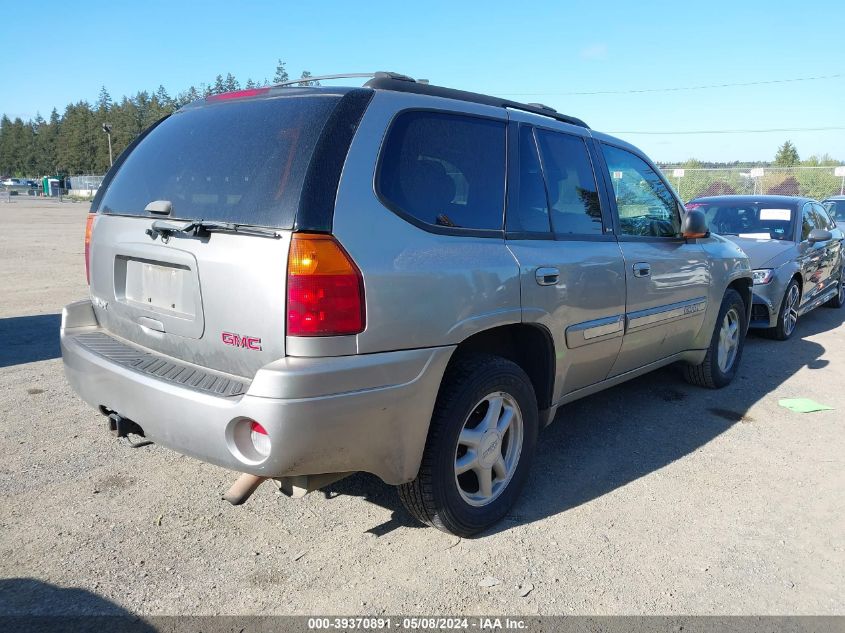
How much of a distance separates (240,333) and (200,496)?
1.30 m

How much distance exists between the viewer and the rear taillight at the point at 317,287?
222 centimetres

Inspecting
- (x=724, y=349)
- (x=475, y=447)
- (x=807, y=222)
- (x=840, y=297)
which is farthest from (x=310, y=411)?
(x=840, y=297)

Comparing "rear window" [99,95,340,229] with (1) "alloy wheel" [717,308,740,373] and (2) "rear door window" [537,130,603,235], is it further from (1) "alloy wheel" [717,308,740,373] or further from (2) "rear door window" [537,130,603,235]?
(1) "alloy wheel" [717,308,740,373]

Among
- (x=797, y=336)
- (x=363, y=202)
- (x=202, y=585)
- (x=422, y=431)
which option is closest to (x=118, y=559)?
(x=202, y=585)

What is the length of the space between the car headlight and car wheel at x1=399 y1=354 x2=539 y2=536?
4.83m

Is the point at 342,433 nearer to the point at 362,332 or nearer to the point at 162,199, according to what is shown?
the point at 362,332

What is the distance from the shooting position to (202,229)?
2457mm

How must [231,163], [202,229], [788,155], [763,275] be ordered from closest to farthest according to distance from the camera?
1. [202,229]
2. [231,163]
3. [763,275]
4. [788,155]

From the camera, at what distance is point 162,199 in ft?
9.15

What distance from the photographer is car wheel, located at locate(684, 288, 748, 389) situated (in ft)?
16.6

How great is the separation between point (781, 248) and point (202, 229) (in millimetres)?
6898

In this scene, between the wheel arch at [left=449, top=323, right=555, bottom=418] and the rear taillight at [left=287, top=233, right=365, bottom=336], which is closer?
the rear taillight at [left=287, top=233, right=365, bottom=336]

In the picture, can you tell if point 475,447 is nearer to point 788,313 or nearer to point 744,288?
point 744,288

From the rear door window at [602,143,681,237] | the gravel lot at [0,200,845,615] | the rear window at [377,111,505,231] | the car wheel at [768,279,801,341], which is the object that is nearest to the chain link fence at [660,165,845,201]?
the car wheel at [768,279,801,341]
